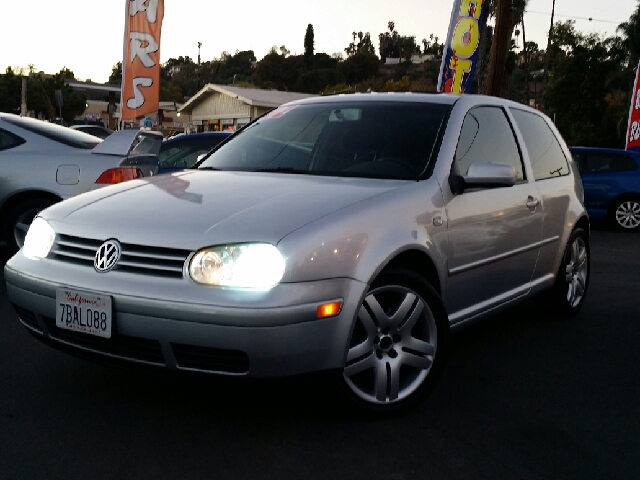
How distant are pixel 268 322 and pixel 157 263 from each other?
533 mm

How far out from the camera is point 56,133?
7.42 metres

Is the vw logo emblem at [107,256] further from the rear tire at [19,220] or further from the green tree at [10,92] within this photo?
the green tree at [10,92]

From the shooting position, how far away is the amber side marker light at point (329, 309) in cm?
306

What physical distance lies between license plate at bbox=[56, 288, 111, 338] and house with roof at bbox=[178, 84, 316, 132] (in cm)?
3857

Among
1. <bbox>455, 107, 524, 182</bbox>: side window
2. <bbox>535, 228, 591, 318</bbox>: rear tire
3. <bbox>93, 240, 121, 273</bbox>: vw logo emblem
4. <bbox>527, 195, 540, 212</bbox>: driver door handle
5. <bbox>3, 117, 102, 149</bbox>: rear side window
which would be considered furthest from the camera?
<bbox>3, 117, 102, 149</bbox>: rear side window

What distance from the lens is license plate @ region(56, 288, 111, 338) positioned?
3125 mm

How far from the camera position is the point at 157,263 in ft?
10.2

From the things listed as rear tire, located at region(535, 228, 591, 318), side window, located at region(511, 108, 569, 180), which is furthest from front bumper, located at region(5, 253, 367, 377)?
rear tire, located at region(535, 228, 591, 318)

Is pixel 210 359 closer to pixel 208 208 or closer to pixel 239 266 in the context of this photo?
pixel 239 266

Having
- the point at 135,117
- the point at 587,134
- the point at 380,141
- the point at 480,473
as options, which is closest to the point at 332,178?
the point at 380,141

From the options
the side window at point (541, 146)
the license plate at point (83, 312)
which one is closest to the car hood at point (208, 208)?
the license plate at point (83, 312)

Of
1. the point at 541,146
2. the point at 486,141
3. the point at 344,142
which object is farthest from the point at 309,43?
the point at 344,142

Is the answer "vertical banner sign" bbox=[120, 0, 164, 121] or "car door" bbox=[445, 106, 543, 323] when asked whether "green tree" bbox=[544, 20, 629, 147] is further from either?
"car door" bbox=[445, 106, 543, 323]

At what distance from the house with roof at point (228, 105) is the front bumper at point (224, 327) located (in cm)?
3875
